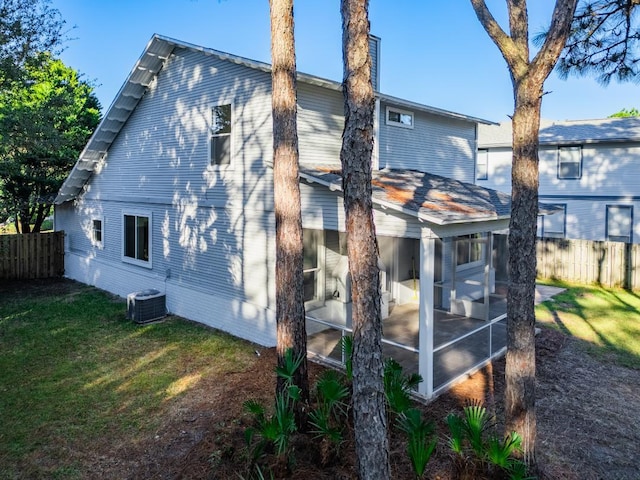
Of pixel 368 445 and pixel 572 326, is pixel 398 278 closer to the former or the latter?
pixel 572 326

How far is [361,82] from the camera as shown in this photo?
439cm

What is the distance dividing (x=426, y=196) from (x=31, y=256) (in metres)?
15.7

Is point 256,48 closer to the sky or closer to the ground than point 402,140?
closer to the sky

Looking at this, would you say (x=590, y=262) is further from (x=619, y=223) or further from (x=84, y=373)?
(x=84, y=373)

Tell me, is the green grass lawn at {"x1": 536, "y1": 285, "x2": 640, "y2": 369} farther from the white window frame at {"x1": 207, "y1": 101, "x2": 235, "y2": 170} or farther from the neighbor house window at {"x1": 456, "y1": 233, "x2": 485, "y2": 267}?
the white window frame at {"x1": 207, "y1": 101, "x2": 235, "y2": 170}

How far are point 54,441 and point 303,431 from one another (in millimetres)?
3384

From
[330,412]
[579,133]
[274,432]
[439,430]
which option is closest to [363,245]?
[274,432]

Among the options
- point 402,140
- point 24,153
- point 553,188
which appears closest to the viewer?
point 402,140

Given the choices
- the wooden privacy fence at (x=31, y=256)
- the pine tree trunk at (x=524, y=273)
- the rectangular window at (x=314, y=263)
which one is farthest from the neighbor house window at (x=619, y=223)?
the wooden privacy fence at (x=31, y=256)

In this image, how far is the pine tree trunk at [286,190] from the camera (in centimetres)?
625

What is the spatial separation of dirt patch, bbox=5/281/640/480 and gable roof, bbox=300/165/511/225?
2.90 metres

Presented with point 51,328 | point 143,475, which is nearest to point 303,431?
point 143,475

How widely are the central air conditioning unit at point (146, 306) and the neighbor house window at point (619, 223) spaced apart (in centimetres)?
1798

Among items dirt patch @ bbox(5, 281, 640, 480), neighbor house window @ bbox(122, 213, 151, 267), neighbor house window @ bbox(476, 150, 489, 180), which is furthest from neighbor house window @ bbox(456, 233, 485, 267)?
neighbor house window @ bbox(476, 150, 489, 180)
